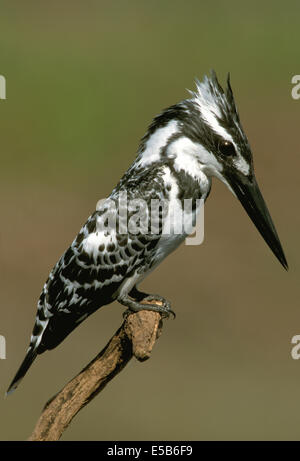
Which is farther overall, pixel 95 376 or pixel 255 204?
pixel 255 204

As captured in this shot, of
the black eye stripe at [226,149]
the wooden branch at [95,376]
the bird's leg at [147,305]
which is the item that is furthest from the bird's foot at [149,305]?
the black eye stripe at [226,149]

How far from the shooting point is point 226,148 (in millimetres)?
3557

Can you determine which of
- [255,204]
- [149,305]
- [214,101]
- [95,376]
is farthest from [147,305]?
[214,101]

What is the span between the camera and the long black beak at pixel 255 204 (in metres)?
3.62

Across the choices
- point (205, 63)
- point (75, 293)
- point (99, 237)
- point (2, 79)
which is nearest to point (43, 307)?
point (75, 293)

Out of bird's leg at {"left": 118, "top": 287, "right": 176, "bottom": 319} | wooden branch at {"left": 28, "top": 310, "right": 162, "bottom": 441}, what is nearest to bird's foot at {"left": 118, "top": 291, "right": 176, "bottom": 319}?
bird's leg at {"left": 118, "top": 287, "right": 176, "bottom": 319}

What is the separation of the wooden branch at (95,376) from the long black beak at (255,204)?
66cm

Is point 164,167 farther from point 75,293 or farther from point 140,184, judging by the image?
point 75,293

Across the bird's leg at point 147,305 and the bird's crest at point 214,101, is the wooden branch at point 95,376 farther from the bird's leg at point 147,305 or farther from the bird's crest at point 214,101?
the bird's crest at point 214,101

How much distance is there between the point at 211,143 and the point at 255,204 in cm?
33

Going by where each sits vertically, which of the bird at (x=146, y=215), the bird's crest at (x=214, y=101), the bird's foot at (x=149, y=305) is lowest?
the bird's foot at (x=149, y=305)

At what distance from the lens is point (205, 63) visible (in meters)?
12.3

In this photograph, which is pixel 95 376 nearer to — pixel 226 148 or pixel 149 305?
pixel 149 305

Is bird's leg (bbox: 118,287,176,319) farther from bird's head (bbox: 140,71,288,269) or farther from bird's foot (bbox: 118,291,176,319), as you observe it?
bird's head (bbox: 140,71,288,269)
